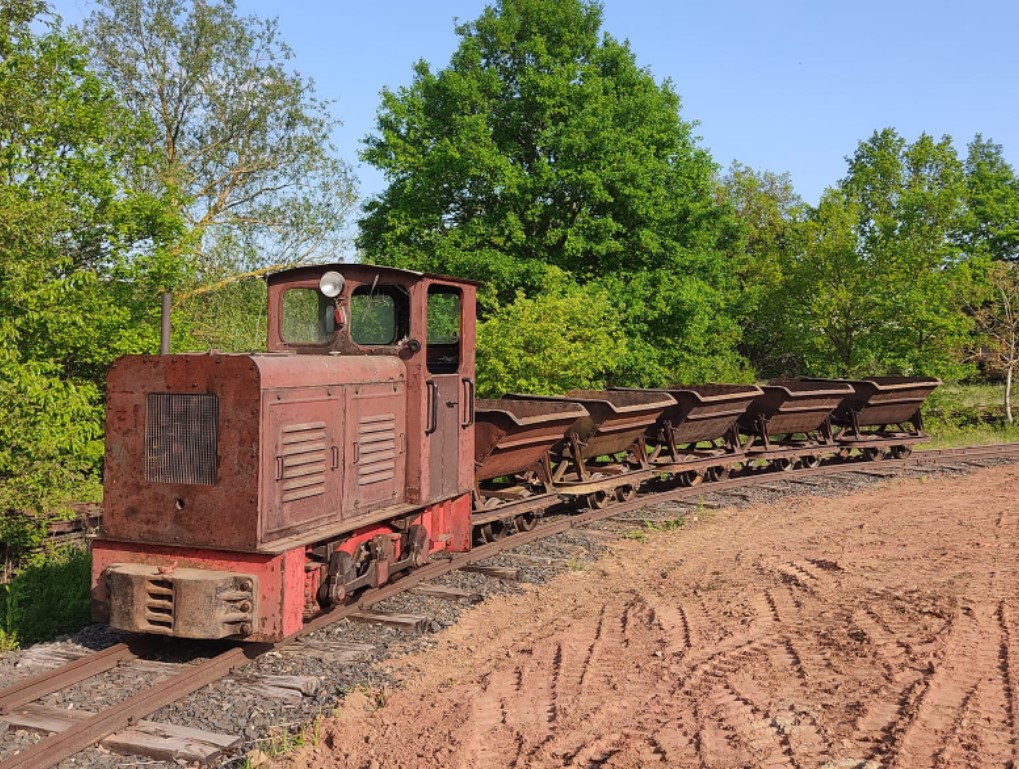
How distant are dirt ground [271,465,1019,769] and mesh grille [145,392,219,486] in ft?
6.49

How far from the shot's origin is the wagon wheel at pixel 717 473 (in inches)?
591

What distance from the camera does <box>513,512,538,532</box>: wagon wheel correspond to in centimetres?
1073

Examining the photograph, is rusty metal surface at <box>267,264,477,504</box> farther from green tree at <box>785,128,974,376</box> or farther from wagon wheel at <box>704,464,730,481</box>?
green tree at <box>785,128,974,376</box>

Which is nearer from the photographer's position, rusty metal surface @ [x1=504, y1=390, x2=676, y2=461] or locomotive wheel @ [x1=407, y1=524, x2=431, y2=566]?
locomotive wheel @ [x1=407, y1=524, x2=431, y2=566]

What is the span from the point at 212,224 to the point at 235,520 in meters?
19.7

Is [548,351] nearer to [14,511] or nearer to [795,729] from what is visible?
[14,511]

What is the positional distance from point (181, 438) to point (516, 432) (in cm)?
438

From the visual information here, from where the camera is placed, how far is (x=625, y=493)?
13125 millimetres

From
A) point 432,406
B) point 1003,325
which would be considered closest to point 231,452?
point 432,406

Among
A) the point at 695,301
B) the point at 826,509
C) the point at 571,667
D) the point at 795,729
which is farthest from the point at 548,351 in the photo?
the point at 795,729

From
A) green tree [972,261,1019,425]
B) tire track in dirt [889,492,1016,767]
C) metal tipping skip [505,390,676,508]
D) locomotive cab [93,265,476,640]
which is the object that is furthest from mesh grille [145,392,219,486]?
green tree [972,261,1019,425]

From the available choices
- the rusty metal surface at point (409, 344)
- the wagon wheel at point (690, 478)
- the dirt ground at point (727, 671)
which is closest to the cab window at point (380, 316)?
the rusty metal surface at point (409, 344)

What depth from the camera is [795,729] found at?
474cm

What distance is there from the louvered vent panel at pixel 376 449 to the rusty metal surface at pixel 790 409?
9574 millimetres
